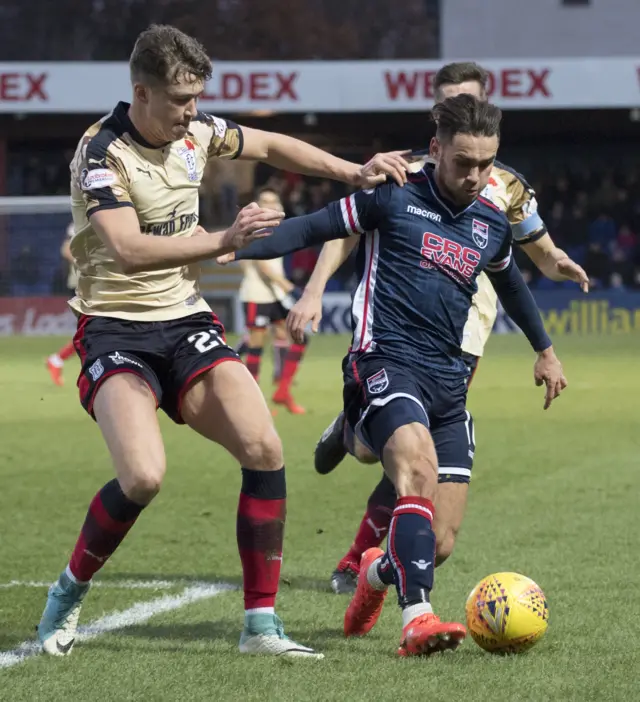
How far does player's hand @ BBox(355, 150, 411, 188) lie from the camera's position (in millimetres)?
5008

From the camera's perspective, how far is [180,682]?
4316 millimetres

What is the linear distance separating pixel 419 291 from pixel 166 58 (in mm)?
1275

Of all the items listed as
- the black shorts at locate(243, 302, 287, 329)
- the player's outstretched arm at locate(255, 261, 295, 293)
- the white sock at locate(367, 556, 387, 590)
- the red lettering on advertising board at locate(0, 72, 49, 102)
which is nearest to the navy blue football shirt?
the white sock at locate(367, 556, 387, 590)

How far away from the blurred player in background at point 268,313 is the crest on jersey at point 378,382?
8.36 m

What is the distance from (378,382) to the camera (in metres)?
4.91

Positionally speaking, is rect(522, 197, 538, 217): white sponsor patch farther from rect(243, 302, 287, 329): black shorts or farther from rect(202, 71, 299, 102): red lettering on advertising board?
rect(202, 71, 299, 102): red lettering on advertising board

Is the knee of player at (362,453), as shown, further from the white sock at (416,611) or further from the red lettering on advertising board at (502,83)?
the red lettering on advertising board at (502,83)

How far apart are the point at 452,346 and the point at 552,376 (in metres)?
0.57

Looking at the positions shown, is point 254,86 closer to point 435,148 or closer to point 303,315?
point 435,148

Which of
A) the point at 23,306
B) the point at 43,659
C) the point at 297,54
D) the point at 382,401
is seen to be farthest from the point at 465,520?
the point at 297,54

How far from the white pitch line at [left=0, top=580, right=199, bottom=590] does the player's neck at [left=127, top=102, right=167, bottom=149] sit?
2084 millimetres

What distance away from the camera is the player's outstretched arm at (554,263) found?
5691 mm

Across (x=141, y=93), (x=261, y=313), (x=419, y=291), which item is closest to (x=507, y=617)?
(x=419, y=291)

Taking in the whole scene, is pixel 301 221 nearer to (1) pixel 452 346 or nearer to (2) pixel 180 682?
(1) pixel 452 346
